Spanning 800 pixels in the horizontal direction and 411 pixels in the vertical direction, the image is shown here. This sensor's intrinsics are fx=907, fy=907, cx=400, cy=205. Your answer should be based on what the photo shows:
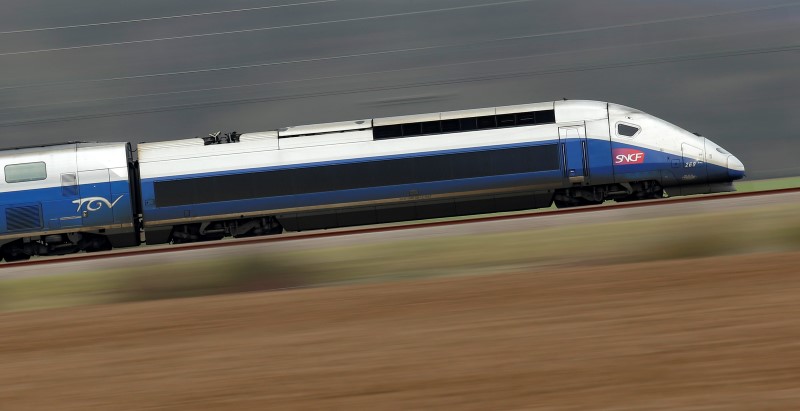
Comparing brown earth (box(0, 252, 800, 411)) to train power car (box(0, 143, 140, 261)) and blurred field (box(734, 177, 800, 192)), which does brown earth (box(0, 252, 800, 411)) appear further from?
blurred field (box(734, 177, 800, 192))

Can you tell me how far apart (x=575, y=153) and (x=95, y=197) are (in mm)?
17225

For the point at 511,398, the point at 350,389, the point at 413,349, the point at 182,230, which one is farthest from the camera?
the point at 182,230

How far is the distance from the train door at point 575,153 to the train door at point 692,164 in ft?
10.9

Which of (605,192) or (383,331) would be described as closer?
(383,331)

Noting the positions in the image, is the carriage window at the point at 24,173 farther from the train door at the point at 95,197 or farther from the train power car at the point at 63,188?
the train door at the point at 95,197

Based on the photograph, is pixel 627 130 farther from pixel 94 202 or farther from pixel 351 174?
pixel 94 202

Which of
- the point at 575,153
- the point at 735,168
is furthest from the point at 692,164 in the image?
the point at 575,153

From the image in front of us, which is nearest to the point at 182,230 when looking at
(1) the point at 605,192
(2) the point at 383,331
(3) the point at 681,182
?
(1) the point at 605,192

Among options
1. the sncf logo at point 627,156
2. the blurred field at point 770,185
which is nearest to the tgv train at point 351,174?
the sncf logo at point 627,156

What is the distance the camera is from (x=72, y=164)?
32.9 meters

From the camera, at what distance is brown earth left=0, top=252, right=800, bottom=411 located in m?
8.16

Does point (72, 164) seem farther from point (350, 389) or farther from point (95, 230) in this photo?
point (350, 389)

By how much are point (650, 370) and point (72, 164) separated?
28451 millimetres

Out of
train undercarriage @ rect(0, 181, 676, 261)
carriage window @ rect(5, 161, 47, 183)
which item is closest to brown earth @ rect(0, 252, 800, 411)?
train undercarriage @ rect(0, 181, 676, 261)
